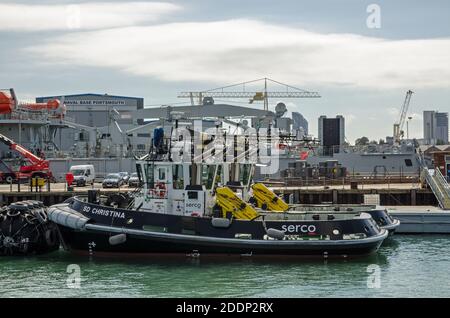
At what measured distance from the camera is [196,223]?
21.6 metres

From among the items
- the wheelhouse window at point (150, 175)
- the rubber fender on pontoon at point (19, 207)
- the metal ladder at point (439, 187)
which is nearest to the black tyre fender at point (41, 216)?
the rubber fender on pontoon at point (19, 207)

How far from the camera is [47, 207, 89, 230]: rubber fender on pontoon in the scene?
870 inches

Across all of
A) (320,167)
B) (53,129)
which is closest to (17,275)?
(320,167)

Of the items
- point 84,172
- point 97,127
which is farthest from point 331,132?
point 84,172

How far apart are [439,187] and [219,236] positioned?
50.3ft

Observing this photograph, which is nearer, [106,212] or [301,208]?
[106,212]

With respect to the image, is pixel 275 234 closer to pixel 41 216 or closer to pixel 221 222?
pixel 221 222

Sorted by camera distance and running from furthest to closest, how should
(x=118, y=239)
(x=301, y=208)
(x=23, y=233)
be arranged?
1. (x=301, y=208)
2. (x=23, y=233)
3. (x=118, y=239)

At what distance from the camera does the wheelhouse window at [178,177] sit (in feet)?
74.2

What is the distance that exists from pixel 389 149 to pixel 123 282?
46062mm

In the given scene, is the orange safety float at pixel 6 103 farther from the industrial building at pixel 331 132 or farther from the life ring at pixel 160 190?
the life ring at pixel 160 190

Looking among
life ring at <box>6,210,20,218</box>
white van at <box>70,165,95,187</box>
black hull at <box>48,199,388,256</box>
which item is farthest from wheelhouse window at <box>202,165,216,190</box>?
white van at <box>70,165,95,187</box>

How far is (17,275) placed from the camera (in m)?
19.7

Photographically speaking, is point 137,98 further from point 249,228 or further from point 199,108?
point 249,228
